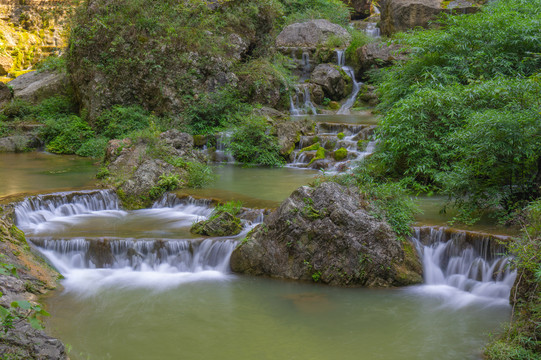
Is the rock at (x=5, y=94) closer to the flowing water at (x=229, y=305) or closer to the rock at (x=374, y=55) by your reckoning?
the flowing water at (x=229, y=305)

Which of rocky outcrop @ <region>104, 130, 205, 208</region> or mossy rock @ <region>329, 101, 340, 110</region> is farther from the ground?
mossy rock @ <region>329, 101, 340, 110</region>

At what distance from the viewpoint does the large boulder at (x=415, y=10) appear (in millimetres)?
21578

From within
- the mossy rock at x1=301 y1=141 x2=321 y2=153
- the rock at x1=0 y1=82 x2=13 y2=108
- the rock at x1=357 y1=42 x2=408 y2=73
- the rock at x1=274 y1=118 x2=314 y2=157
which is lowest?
the mossy rock at x1=301 y1=141 x2=321 y2=153

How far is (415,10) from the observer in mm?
22484

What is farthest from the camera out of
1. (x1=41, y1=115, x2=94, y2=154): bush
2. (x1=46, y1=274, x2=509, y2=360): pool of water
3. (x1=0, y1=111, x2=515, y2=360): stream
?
(x1=41, y1=115, x2=94, y2=154): bush

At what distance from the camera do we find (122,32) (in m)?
16.8

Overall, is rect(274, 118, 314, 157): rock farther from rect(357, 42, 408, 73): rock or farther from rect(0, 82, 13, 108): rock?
rect(0, 82, 13, 108): rock

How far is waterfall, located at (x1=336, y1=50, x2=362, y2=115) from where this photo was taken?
20.6 m

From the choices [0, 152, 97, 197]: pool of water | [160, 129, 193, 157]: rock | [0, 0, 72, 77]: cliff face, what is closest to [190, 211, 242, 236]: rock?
[0, 152, 97, 197]: pool of water

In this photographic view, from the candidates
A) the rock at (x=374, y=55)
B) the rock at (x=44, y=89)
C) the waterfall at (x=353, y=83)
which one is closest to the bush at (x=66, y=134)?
the rock at (x=44, y=89)

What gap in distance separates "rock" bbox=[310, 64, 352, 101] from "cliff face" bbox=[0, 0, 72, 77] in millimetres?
15965

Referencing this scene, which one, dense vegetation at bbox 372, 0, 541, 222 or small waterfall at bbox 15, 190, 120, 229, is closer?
dense vegetation at bbox 372, 0, 541, 222

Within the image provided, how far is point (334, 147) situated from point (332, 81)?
7858mm

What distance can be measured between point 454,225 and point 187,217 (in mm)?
5071
